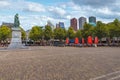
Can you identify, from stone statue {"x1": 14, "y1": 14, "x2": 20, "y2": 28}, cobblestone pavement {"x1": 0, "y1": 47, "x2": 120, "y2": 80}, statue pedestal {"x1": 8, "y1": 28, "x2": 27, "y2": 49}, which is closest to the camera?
cobblestone pavement {"x1": 0, "y1": 47, "x2": 120, "y2": 80}

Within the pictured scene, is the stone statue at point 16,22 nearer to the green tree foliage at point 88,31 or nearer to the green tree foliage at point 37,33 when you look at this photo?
the green tree foliage at point 88,31

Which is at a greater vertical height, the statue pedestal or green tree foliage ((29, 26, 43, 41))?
green tree foliage ((29, 26, 43, 41))

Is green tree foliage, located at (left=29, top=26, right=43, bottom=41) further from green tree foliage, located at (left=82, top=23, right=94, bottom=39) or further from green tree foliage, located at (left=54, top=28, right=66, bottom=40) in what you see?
green tree foliage, located at (left=82, top=23, right=94, bottom=39)

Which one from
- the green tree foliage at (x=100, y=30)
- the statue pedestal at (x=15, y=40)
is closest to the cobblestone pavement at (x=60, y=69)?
the statue pedestal at (x=15, y=40)

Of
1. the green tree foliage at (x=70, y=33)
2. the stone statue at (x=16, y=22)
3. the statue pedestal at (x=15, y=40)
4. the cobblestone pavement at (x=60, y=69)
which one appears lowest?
the cobblestone pavement at (x=60, y=69)

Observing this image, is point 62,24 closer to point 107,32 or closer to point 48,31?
point 48,31

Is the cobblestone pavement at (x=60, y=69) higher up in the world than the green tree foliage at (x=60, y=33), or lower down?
lower down

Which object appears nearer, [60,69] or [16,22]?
[60,69]

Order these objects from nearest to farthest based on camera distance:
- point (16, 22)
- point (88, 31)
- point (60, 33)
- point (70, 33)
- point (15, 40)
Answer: point (15, 40), point (16, 22), point (88, 31), point (70, 33), point (60, 33)

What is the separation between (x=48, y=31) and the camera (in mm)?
Result: 112625

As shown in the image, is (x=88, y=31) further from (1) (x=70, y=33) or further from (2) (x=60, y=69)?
(2) (x=60, y=69)

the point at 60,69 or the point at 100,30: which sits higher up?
the point at 100,30

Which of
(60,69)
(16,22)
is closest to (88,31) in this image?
(16,22)

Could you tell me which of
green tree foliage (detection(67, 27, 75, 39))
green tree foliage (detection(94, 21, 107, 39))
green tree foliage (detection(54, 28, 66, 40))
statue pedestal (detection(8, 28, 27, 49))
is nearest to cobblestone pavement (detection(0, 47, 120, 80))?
statue pedestal (detection(8, 28, 27, 49))
